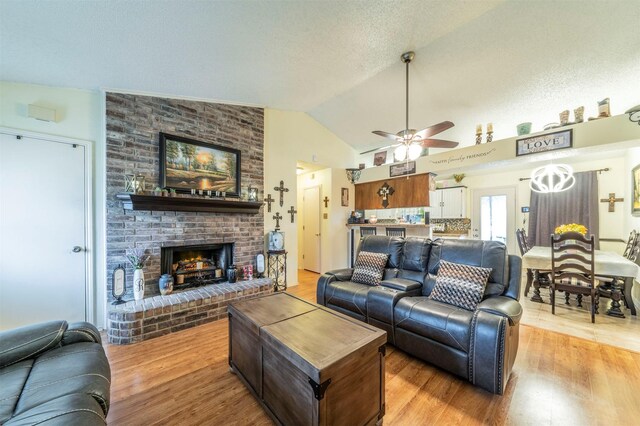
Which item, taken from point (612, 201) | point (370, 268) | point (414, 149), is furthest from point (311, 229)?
point (612, 201)

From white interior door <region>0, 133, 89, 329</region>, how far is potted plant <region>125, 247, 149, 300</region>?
1.47 feet

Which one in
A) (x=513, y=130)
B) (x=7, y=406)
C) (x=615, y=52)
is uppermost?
(x=615, y=52)

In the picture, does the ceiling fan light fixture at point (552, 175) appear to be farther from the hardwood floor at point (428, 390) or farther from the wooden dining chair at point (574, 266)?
the hardwood floor at point (428, 390)

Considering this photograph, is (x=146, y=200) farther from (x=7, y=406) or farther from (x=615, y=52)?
(x=615, y=52)

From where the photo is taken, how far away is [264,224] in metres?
4.37

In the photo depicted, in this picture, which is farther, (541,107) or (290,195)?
(290,195)

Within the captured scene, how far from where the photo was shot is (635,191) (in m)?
3.78

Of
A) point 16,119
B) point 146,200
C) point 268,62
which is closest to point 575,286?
point 268,62

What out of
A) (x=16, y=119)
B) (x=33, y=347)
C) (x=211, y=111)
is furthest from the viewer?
(x=211, y=111)

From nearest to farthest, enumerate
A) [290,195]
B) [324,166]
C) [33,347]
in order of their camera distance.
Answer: [33,347] → [290,195] → [324,166]

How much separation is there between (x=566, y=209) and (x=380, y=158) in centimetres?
391

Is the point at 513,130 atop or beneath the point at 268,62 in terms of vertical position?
beneath

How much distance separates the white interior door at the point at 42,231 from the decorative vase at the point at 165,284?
2.51 ft

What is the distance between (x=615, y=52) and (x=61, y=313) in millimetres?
6741
